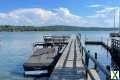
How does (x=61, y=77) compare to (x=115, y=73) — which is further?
(x=61, y=77)

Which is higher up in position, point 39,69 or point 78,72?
point 78,72

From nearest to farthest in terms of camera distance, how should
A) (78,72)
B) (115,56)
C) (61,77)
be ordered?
(61,77), (78,72), (115,56)

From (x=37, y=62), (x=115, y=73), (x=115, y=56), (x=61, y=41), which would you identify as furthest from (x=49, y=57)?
(x=115, y=73)

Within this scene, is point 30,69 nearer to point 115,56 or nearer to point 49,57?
point 49,57

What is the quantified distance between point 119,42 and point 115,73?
32.4 meters

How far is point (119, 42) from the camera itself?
37625 mm

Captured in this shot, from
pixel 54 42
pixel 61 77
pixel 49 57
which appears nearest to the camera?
pixel 61 77

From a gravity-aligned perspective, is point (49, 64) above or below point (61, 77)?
below

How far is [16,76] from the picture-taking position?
Answer: 31.2 metres

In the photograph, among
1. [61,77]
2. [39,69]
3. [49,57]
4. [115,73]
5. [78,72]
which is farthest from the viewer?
[49,57]

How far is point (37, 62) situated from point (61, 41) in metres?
24.7

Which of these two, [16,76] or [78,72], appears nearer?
[78,72]

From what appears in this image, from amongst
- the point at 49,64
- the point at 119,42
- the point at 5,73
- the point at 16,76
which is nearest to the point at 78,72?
the point at 49,64

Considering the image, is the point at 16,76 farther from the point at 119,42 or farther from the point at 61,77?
the point at 61,77
